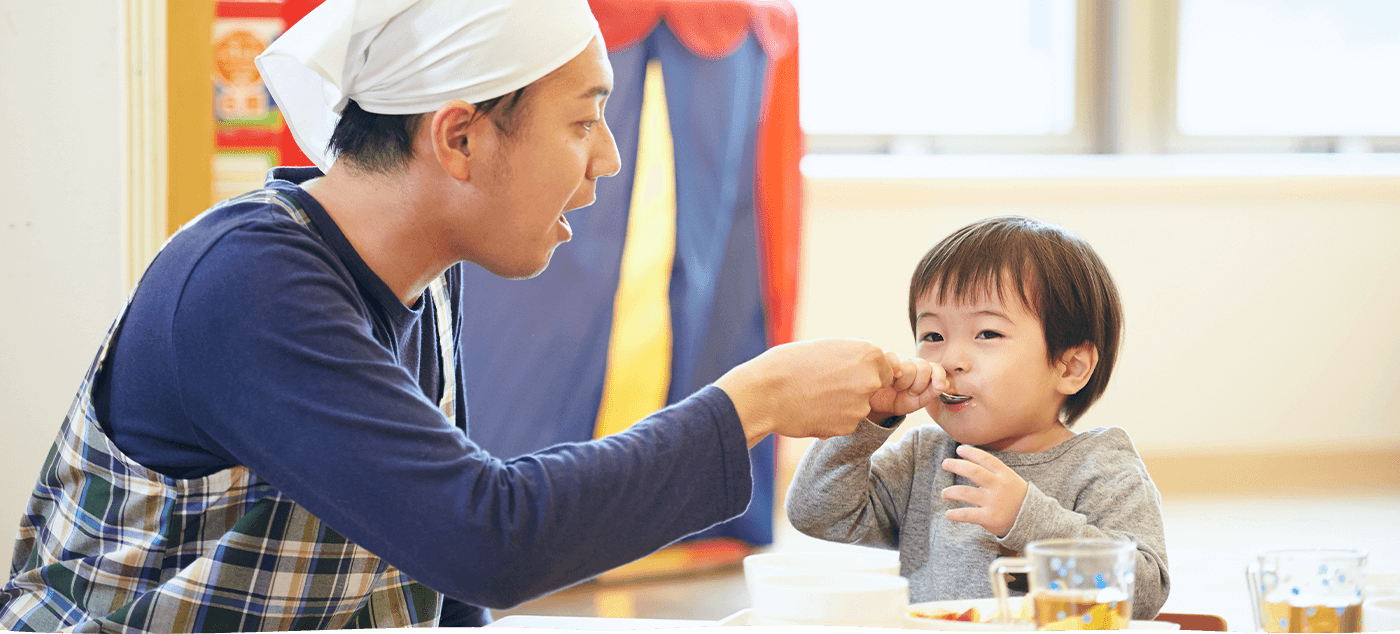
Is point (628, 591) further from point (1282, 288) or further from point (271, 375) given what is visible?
point (1282, 288)

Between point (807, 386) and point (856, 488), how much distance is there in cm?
29

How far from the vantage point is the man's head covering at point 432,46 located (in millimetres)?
881

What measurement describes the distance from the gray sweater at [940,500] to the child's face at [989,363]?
0.15 ft

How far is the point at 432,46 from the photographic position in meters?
0.88

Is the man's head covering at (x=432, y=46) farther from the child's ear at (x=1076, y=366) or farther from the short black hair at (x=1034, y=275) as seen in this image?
the child's ear at (x=1076, y=366)

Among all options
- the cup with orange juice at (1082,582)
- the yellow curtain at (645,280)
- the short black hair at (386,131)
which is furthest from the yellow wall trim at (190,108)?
the cup with orange juice at (1082,582)

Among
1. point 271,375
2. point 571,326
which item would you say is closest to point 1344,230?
point 571,326

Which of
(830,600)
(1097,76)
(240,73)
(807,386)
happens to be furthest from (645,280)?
(1097,76)

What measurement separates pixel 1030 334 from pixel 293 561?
72 centimetres

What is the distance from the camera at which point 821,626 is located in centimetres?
62

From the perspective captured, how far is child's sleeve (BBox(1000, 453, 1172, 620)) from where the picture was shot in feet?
3.28

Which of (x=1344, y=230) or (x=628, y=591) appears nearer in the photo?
(x=628, y=591)

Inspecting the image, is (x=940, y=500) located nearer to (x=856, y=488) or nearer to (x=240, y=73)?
(x=856, y=488)

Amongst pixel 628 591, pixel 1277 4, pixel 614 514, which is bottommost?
pixel 628 591
